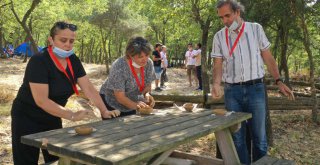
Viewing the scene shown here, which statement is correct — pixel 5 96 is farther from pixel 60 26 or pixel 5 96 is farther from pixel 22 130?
pixel 60 26

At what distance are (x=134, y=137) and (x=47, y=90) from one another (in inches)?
33.8

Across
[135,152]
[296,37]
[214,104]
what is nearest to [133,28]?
[296,37]

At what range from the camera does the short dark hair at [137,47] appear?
12.3 feet

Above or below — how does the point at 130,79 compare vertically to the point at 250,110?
above

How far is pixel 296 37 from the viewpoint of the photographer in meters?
12.0

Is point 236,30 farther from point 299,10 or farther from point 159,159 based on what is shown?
point 299,10

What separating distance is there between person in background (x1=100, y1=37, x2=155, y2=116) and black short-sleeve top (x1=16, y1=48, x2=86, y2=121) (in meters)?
0.59

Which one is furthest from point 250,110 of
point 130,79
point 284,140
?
point 284,140

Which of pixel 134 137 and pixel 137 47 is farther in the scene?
pixel 137 47

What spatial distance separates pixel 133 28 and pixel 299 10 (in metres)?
17.1

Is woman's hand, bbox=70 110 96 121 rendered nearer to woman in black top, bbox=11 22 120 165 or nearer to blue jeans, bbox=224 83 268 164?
woman in black top, bbox=11 22 120 165

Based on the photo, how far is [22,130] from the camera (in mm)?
3213

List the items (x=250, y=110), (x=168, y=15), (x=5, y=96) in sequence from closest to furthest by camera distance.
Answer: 1. (x=250, y=110)
2. (x=5, y=96)
3. (x=168, y=15)

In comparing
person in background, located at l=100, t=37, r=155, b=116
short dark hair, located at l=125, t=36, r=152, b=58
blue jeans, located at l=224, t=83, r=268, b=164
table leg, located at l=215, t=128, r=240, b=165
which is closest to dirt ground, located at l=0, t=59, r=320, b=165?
blue jeans, located at l=224, t=83, r=268, b=164
